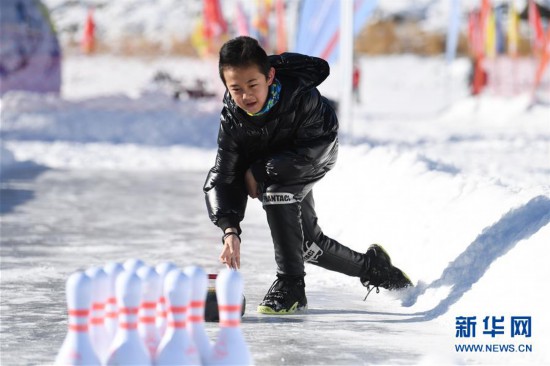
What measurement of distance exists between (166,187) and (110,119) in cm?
962

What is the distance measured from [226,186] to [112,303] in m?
1.36

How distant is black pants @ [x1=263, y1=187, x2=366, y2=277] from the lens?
4.49m

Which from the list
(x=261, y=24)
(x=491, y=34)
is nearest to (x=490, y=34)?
(x=491, y=34)

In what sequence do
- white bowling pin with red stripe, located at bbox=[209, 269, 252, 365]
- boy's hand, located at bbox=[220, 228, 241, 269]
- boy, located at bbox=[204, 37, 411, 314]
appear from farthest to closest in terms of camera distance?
1. boy, located at bbox=[204, 37, 411, 314]
2. boy's hand, located at bbox=[220, 228, 241, 269]
3. white bowling pin with red stripe, located at bbox=[209, 269, 252, 365]

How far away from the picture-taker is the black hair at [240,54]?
3.97 m

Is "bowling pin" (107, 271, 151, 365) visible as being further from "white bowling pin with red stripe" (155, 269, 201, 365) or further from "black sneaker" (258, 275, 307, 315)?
"black sneaker" (258, 275, 307, 315)

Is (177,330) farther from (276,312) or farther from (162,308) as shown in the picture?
(276,312)

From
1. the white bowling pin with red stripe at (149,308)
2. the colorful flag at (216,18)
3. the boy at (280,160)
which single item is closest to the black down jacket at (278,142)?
the boy at (280,160)

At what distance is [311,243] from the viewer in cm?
480

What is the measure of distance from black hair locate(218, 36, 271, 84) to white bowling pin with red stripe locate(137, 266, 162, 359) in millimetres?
1061

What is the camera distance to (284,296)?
4.59 metres

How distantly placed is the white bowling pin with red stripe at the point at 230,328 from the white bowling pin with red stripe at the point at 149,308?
195mm

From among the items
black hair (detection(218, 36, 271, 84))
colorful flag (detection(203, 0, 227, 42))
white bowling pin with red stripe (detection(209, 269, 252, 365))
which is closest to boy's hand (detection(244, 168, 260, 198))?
black hair (detection(218, 36, 271, 84))

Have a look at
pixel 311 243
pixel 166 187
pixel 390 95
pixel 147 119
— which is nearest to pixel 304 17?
pixel 166 187
